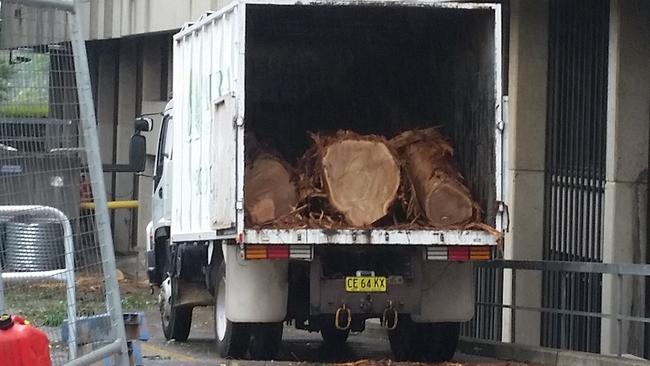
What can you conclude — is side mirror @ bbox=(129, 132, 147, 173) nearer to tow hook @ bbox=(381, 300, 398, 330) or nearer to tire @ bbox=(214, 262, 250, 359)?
tire @ bbox=(214, 262, 250, 359)

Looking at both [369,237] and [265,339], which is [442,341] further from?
[369,237]

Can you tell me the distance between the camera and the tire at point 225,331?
12.7m

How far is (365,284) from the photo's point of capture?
39.4 ft

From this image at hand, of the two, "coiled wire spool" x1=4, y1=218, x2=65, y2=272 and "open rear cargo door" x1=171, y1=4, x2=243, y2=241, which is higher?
"open rear cargo door" x1=171, y1=4, x2=243, y2=241

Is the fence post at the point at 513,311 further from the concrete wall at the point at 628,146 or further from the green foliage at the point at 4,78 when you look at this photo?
the green foliage at the point at 4,78

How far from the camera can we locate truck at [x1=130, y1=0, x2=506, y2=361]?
11.8 metres

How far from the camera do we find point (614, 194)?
47.5 ft

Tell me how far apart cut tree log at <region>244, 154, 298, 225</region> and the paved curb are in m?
2.83

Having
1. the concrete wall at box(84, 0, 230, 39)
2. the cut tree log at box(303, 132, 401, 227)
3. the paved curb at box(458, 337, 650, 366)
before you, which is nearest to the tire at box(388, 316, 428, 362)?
the paved curb at box(458, 337, 650, 366)

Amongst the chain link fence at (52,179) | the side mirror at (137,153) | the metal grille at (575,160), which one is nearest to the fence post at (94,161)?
the chain link fence at (52,179)

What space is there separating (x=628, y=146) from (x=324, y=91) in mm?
3236

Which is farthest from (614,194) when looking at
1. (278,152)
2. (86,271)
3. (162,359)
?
(86,271)

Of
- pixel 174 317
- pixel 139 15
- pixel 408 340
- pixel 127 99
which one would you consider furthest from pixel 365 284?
pixel 127 99

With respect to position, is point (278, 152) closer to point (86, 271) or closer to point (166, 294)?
point (166, 294)
